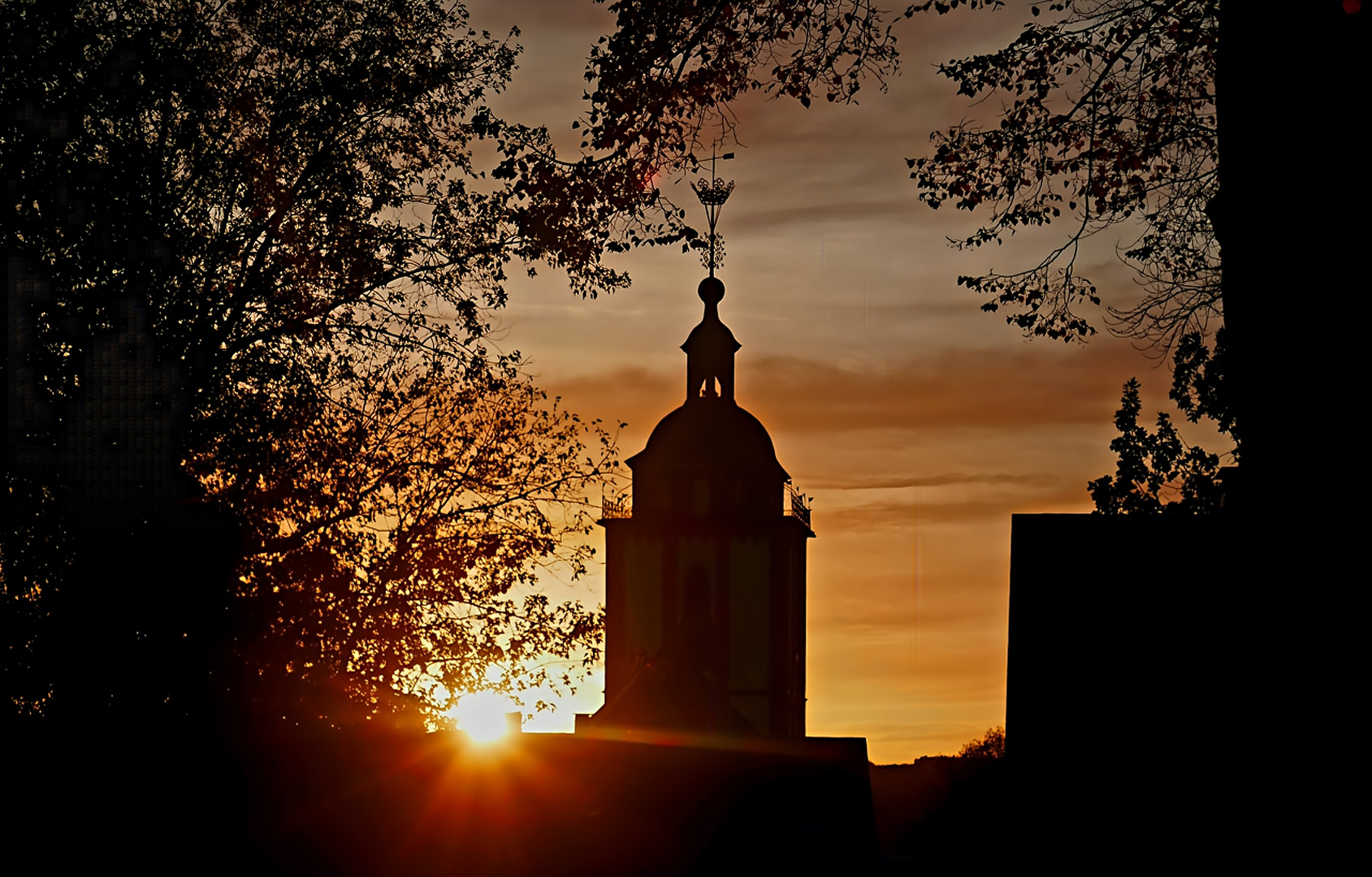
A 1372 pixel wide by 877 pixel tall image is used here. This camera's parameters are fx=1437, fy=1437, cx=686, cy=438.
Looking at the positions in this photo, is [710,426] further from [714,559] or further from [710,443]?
Answer: [714,559]

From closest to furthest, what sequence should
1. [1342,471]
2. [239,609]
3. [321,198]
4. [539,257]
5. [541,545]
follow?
[1342,471], [539,257], [239,609], [321,198], [541,545]

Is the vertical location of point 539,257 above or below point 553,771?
above

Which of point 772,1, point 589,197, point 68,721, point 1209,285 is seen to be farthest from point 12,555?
point 1209,285

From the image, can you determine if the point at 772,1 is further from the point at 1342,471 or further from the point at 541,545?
the point at 541,545

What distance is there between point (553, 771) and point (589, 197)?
35.3 feet

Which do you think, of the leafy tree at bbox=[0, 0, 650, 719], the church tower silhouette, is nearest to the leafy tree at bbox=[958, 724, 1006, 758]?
the church tower silhouette

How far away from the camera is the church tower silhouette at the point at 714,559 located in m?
53.6

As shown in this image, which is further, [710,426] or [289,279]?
[710,426]

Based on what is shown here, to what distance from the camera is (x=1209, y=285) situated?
51.8 ft

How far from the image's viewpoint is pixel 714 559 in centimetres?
5450

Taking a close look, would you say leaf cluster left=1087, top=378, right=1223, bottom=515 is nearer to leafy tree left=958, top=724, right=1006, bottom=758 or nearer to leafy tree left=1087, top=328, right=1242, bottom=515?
leafy tree left=1087, top=328, right=1242, bottom=515

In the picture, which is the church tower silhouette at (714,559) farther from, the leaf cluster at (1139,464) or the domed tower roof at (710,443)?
the leaf cluster at (1139,464)

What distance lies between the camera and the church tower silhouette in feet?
176

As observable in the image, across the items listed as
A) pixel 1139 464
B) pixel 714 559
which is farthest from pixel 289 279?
pixel 714 559
